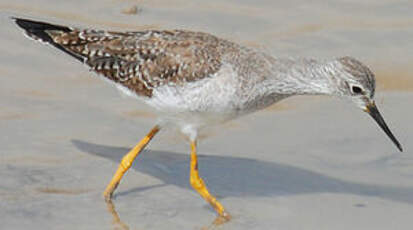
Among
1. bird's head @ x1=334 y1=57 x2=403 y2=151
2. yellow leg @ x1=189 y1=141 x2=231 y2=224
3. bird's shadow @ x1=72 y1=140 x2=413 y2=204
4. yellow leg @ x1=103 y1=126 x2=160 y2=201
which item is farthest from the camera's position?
bird's shadow @ x1=72 y1=140 x2=413 y2=204

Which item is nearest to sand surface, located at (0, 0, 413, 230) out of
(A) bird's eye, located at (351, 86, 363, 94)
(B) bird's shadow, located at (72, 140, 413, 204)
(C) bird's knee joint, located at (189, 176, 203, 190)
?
(B) bird's shadow, located at (72, 140, 413, 204)

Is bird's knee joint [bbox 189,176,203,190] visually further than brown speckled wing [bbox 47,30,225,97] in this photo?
Yes

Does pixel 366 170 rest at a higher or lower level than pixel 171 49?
lower

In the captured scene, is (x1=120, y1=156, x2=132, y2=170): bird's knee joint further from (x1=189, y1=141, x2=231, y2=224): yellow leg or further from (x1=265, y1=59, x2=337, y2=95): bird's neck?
(x1=265, y1=59, x2=337, y2=95): bird's neck

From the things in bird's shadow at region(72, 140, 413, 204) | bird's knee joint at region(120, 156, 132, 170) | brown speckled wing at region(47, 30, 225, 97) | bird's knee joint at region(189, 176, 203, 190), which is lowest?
bird's shadow at region(72, 140, 413, 204)

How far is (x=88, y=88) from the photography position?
40.2 feet

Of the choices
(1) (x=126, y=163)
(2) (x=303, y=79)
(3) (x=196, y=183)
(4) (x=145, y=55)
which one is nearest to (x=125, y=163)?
(1) (x=126, y=163)

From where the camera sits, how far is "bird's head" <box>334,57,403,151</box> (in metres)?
9.47

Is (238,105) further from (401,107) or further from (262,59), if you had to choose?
(401,107)

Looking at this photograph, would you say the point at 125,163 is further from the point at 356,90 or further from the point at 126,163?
the point at 356,90

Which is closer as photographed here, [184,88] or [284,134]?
[184,88]

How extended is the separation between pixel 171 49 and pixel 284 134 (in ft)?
7.45

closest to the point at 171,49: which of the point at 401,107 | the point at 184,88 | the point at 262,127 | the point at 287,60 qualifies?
the point at 184,88

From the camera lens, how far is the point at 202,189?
993cm
